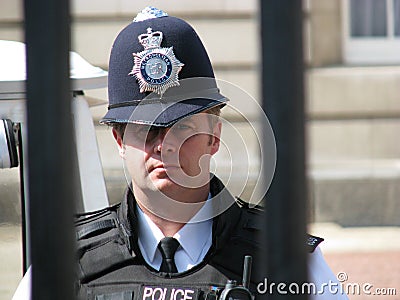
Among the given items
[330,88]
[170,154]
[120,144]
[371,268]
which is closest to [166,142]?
[170,154]

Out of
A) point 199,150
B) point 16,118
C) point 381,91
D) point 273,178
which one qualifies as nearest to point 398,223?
point 381,91

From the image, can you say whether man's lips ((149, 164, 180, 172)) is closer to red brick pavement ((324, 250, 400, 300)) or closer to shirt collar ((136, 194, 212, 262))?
shirt collar ((136, 194, 212, 262))

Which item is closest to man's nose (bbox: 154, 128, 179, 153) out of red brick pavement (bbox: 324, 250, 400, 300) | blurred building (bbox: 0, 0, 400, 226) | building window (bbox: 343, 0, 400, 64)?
red brick pavement (bbox: 324, 250, 400, 300)

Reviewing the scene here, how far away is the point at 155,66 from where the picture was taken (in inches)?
85.8

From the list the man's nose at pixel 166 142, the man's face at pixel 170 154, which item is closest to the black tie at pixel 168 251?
the man's face at pixel 170 154

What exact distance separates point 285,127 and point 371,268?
19.4ft

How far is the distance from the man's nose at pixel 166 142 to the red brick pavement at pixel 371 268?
324cm

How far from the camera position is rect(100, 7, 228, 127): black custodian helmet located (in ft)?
7.08

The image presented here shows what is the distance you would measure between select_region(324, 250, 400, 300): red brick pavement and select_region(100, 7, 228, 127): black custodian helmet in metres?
3.16

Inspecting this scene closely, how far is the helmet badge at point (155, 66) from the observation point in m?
2.17

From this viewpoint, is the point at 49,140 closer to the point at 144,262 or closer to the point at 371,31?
the point at 144,262

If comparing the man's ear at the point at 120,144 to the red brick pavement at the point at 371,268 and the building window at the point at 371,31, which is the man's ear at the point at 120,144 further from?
the building window at the point at 371,31

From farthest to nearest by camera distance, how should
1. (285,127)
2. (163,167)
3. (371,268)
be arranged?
(371,268), (163,167), (285,127)

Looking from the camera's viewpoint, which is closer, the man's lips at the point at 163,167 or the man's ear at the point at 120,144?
the man's lips at the point at 163,167
